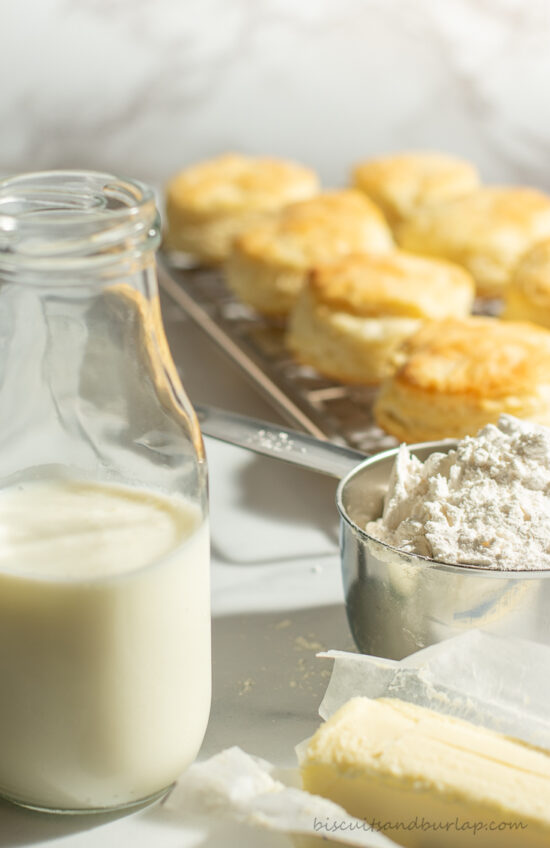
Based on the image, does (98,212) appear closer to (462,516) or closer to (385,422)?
(462,516)

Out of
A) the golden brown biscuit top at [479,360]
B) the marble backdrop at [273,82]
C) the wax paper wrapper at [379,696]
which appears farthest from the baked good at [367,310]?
the marble backdrop at [273,82]

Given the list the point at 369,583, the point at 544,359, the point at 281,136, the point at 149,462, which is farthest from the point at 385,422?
the point at 281,136

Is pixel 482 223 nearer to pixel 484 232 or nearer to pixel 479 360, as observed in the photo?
pixel 484 232

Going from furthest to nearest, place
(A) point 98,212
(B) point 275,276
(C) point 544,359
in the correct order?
(B) point 275,276, (C) point 544,359, (A) point 98,212

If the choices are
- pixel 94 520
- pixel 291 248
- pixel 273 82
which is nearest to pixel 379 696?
pixel 94 520

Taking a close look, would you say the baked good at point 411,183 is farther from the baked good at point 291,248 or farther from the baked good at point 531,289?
the baked good at point 531,289

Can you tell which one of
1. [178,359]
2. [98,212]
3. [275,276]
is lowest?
[178,359]
